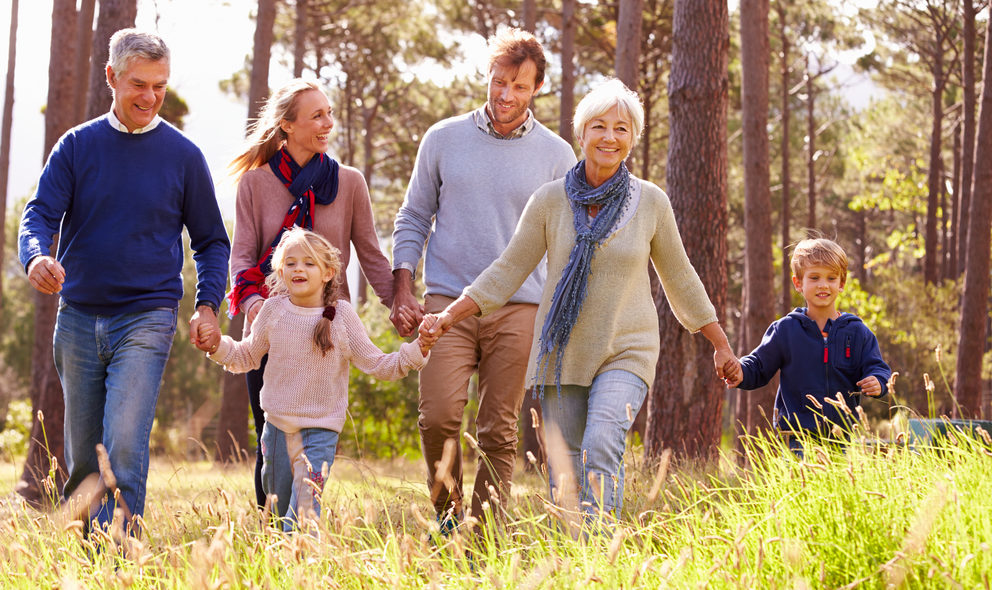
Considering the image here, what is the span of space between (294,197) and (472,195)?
2.86ft

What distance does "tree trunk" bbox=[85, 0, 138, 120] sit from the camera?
8562 mm

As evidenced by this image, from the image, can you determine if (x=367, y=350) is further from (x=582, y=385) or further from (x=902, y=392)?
(x=902, y=392)

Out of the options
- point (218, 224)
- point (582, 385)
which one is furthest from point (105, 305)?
point (582, 385)

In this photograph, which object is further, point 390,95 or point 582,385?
point 390,95

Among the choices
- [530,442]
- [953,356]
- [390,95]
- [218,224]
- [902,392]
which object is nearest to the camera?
[218,224]

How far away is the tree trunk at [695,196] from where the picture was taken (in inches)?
314

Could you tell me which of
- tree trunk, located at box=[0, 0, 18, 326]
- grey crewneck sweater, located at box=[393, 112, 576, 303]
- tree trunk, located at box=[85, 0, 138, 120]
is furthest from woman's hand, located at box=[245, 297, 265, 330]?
tree trunk, located at box=[0, 0, 18, 326]

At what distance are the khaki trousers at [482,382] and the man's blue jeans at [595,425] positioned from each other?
1.94 ft

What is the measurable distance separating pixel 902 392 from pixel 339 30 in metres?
16.2

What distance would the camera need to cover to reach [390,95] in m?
26.2

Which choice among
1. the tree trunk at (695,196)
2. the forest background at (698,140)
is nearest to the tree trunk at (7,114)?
the forest background at (698,140)

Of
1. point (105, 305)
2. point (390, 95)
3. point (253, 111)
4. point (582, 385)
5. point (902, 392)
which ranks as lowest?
point (902, 392)

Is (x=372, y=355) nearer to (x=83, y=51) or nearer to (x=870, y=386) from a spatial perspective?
(x=870, y=386)

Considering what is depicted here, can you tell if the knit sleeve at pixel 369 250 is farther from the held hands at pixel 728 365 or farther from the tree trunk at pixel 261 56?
the tree trunk at pixel 261 56
